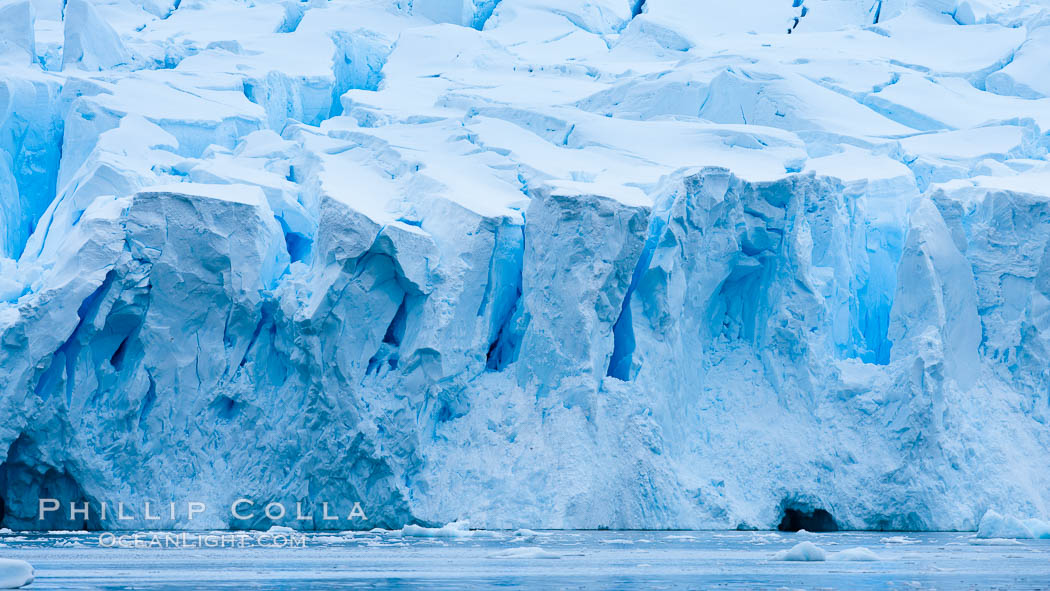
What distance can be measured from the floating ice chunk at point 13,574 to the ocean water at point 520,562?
161 mm

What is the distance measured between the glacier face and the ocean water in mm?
756

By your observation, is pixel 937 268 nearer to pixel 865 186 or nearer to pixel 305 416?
pixel 865 186

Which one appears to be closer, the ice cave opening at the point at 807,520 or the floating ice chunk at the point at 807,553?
the floating ice chunk at the point at 807,553

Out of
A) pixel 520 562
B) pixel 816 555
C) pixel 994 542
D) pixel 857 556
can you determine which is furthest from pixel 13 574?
pixel 994 542

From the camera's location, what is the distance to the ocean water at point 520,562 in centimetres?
928

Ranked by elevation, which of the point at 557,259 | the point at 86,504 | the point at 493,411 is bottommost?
the point at 86,504

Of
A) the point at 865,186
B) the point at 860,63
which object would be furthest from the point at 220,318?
the point at 860,63

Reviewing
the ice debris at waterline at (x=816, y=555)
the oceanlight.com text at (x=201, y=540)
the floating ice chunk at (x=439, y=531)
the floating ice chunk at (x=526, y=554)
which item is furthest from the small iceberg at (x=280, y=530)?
the ice debris at waterline at (x=816, y=555)

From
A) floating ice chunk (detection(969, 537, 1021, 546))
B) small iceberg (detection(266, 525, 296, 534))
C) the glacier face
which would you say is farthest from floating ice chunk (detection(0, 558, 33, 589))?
floating ice chunk (detection(969, 537, 1021, 546))

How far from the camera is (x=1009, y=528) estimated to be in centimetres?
1483

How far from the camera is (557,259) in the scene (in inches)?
634

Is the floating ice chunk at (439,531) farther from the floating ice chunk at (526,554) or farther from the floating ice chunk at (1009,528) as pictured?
the floating ice chunk at (1009,528)

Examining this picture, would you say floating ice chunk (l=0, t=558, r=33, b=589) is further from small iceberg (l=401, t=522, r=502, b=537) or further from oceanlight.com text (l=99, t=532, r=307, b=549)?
small iceberg (l=401, t=522, r=502, b=537)

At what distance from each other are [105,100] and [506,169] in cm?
549
